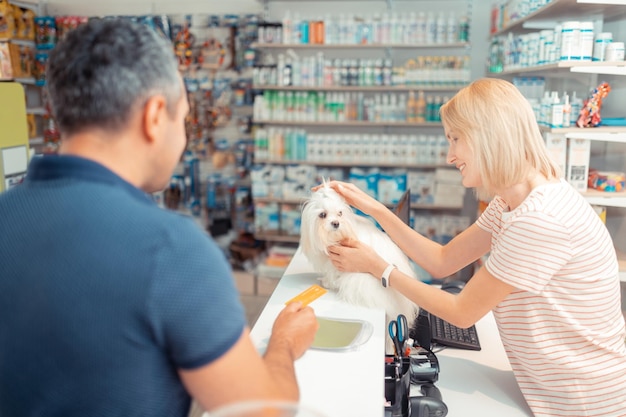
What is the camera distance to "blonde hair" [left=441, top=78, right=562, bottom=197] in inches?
61.7

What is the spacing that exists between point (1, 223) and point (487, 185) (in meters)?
1.27

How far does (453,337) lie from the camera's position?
2051 millimetres

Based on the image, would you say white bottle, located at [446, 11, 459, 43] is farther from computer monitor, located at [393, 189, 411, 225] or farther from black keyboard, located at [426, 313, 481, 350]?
black keyboard, located at [426, 313, 481, 350]

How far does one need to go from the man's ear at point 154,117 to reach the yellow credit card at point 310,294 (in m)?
1.17

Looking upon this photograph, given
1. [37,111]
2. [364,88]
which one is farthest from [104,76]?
[37,111]

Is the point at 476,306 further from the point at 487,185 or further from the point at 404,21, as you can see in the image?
the point at 404,21

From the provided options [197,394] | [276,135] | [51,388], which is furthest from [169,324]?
[276,135]

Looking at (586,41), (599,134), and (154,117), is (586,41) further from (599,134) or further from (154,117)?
(154,117)

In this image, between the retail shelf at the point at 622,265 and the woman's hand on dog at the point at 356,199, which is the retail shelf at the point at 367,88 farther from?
the woman's hand on dog at the point at 356,199

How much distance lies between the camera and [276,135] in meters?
5.25

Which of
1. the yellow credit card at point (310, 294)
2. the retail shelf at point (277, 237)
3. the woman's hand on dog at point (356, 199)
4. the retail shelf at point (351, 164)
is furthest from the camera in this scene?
the retail shelf at point (277, 237)

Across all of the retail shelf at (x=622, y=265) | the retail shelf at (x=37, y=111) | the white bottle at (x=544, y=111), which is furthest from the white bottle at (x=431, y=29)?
the retail shelf at (x=37, y=111)

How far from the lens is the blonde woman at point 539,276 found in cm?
148

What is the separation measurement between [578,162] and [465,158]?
5.28ft
